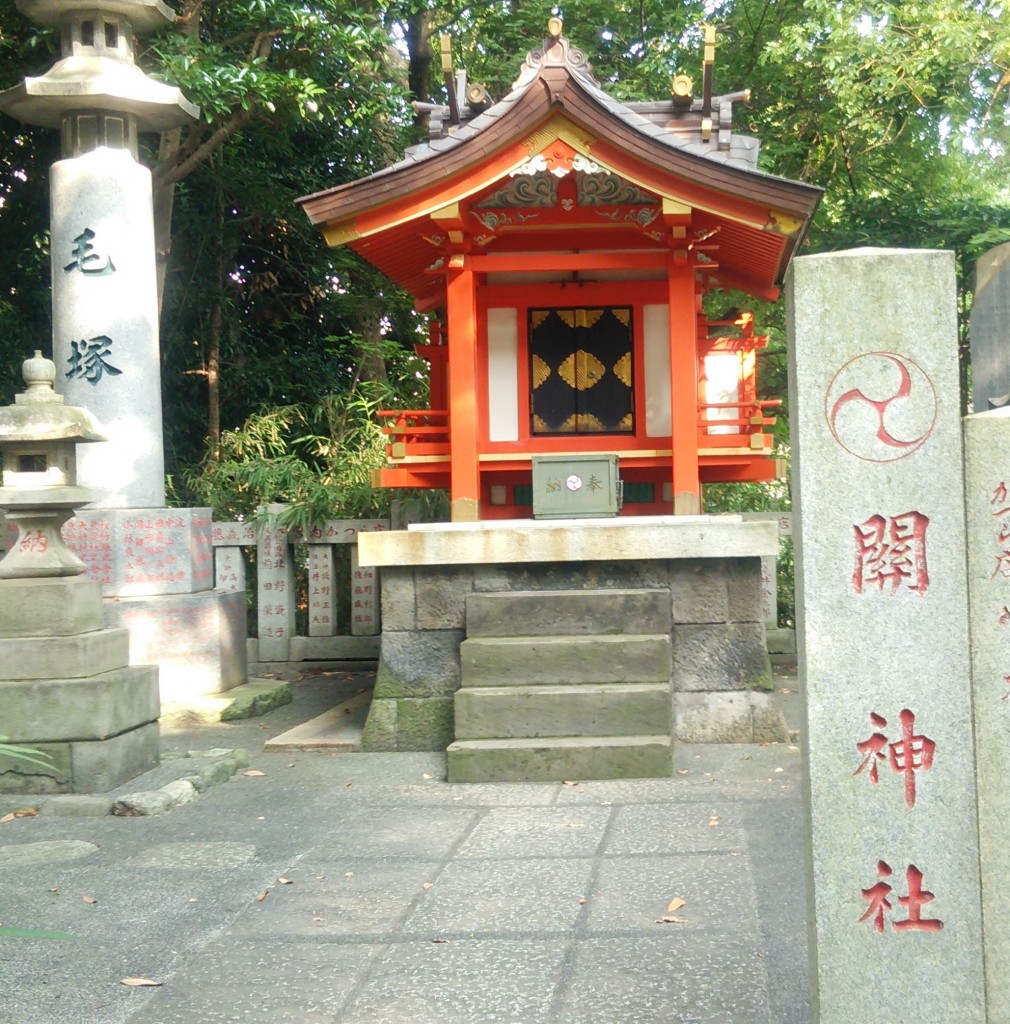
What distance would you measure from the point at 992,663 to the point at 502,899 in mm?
2224

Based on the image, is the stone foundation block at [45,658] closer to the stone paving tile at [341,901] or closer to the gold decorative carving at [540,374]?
the stone paving tile at [341,901]

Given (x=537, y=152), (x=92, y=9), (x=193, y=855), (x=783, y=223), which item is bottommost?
(x=193, y=855)

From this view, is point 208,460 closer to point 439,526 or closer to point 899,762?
point 439,526

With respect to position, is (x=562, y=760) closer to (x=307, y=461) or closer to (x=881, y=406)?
(x=881, y=406)

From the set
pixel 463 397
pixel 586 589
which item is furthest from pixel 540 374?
pixel 586 589

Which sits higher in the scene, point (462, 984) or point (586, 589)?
point (586, 589)

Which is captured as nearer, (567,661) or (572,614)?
(567,661)

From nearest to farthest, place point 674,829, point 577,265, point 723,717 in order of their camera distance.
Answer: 1. point 674,829
2. point 723,717
3. point 577,265

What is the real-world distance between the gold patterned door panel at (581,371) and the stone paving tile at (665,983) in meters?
5.49

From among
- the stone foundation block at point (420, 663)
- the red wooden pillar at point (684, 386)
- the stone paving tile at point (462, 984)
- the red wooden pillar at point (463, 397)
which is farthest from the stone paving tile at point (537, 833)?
the red wooden pillar at point (684, 386)

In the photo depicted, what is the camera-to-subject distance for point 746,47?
1437 cm

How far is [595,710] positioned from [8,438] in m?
3.68

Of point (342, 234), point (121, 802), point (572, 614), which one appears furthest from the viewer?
point (342, 234)

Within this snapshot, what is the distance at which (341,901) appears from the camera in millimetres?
4590
